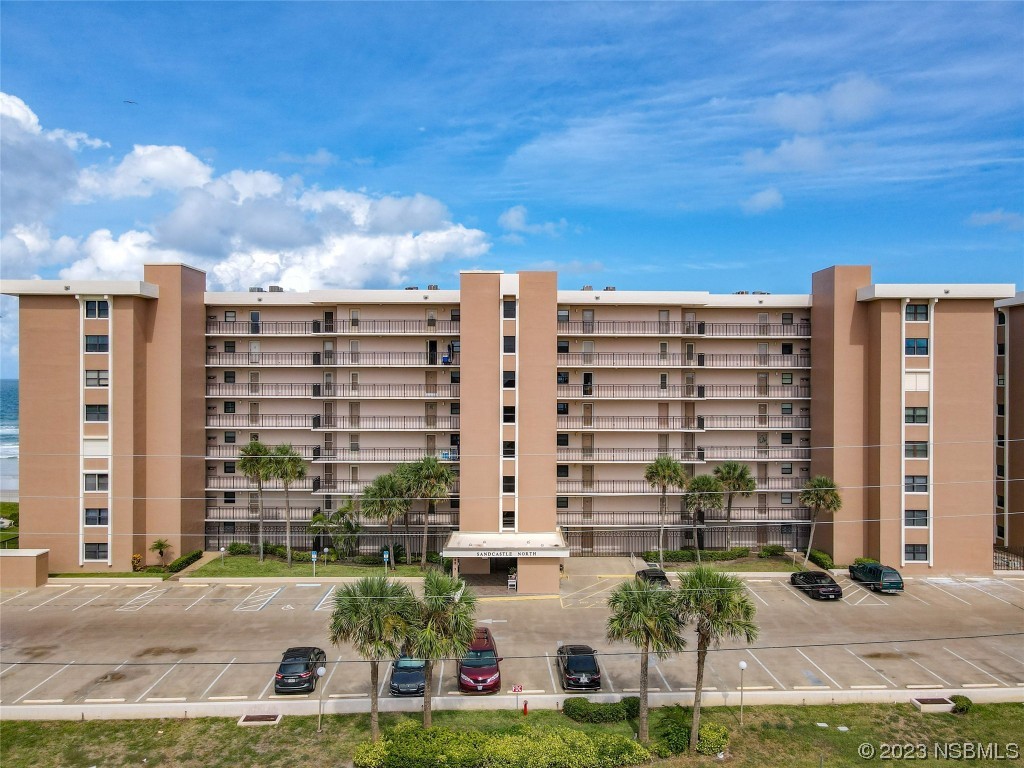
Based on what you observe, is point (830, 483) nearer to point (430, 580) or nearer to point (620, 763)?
point (620, 763)

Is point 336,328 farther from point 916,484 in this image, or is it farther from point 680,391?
point 916,484

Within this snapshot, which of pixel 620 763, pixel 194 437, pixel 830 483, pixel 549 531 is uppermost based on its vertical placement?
pixel 194 437

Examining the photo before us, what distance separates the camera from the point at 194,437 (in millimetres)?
42656

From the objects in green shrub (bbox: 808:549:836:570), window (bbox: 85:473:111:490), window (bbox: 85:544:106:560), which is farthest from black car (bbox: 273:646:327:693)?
green shrub (bbox: 808:549:836:570)

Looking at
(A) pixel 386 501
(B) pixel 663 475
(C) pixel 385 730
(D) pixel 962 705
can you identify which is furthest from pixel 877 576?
(C) pixel 385 730

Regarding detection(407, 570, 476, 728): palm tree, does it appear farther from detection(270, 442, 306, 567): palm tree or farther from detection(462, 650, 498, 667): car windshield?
detection(270, 442, 306, 567): palm tree

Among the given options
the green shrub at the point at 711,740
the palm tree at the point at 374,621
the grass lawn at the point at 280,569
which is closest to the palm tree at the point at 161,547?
the grass lawn at the point at 280,569

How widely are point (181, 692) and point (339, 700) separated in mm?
6500

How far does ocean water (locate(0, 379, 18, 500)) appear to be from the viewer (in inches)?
2987

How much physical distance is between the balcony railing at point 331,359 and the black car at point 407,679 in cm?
2109

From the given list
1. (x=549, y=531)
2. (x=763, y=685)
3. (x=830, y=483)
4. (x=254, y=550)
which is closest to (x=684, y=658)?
Answer: (x=763, y=685)

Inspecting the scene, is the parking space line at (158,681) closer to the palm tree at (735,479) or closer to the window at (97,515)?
the window at (97,515)

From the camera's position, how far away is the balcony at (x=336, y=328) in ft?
142

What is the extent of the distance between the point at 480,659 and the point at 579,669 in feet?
13.1
